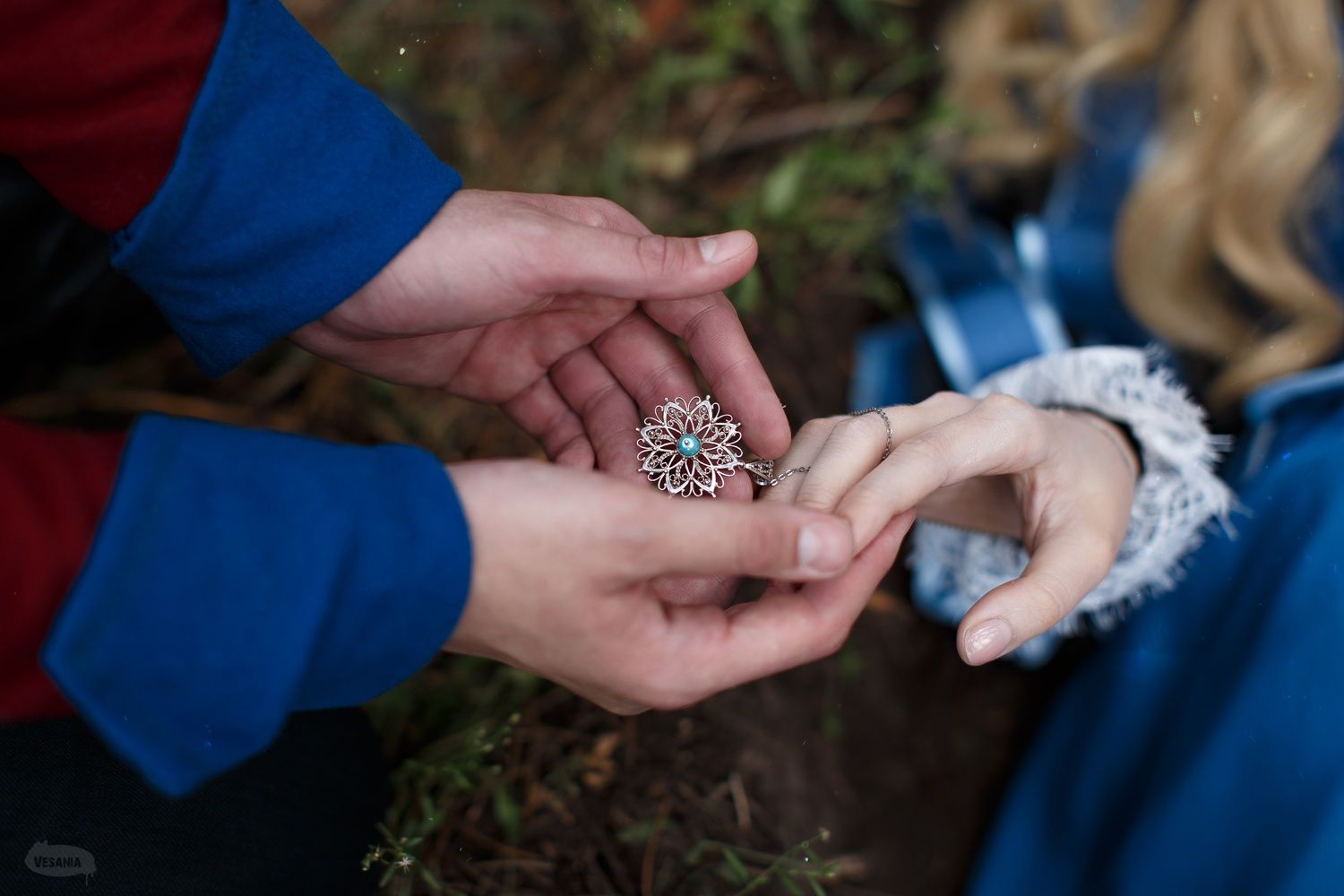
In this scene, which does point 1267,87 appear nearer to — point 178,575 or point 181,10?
point 181,10

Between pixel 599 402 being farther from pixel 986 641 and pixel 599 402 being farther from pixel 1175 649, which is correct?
pixel 1175 649

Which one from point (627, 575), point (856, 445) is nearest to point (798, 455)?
point (856, 445)

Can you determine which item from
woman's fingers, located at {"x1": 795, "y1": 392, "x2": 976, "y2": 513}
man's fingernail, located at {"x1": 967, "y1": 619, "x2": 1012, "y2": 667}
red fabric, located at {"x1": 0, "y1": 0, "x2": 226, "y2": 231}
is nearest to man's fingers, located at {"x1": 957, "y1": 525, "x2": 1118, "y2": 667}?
man's fingernail, located at {"x1": 967, "y1": 619, "x2": 1012, "y2": 667}

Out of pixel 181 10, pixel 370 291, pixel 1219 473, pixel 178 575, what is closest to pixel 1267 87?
pixel 1219 473

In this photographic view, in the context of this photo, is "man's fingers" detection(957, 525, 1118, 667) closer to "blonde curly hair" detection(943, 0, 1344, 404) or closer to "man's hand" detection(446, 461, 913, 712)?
"man's hand" detection(446, 461, 913, 712)

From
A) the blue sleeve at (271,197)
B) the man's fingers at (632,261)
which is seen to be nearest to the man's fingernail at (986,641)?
the man's fingers at (632,261)

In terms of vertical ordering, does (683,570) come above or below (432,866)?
above

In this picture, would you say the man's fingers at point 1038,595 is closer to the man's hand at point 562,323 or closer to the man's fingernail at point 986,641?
the man's fingernail at point 986,641
